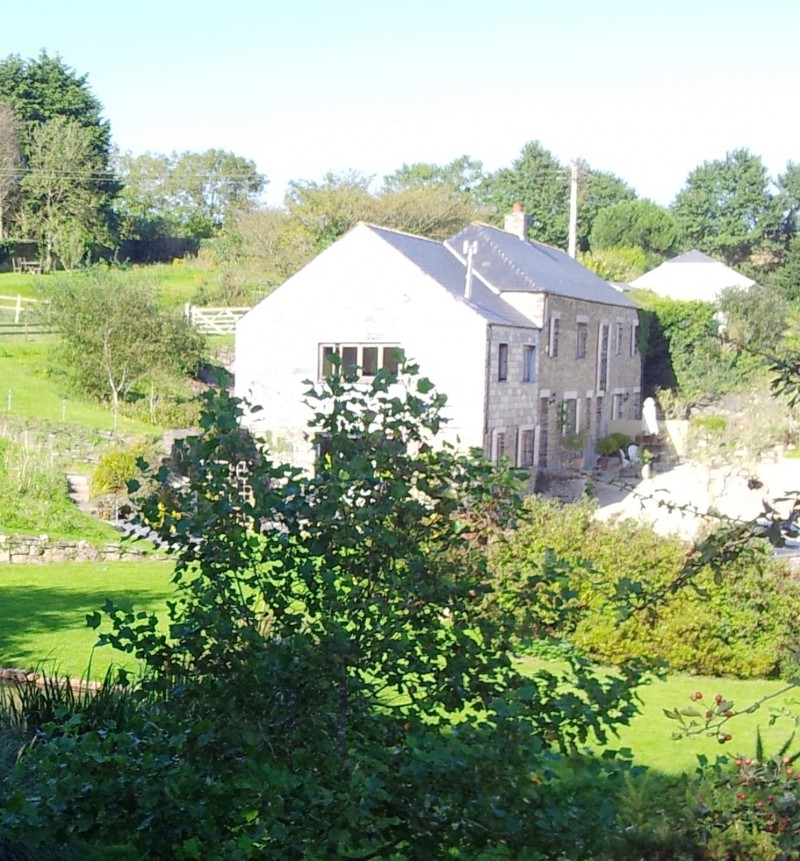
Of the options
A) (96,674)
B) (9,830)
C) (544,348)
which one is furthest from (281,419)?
(9,830)

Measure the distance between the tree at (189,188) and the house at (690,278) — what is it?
25.5 m

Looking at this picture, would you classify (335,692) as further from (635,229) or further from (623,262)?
(635,229)

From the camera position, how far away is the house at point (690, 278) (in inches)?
2689

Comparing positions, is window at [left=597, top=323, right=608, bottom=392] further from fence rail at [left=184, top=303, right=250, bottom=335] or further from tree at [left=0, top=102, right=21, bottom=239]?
tree at [left=0, top=102, right=21, bottom=239]

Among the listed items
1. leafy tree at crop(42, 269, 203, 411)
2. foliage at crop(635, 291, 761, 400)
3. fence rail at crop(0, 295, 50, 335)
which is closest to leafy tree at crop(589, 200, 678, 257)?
foliage at crop(635, 291, 761, 400)

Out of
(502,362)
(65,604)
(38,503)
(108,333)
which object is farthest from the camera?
(108,333)

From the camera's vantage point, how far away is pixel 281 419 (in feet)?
98.0

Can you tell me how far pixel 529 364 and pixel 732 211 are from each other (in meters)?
63.2

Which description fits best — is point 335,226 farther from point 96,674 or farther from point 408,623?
point 408,623

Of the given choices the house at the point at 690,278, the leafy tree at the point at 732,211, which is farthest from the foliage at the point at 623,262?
the leafy tree at the point at 732,211

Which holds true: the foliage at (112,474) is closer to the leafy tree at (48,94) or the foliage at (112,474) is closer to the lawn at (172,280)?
the lawn at (172,280)

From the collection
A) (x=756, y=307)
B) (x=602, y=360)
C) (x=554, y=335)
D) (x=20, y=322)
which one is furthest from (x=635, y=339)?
(x=20, y=322)

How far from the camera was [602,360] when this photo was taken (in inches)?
1510

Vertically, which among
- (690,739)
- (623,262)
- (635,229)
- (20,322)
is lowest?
(690,739)
